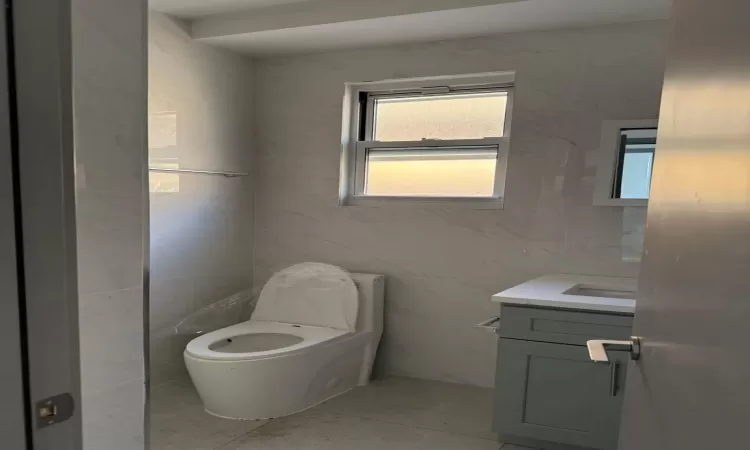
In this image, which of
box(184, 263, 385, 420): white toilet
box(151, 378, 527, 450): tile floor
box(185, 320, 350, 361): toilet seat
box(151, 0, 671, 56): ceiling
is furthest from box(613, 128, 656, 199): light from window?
box(185, 320, 350, 361): toilet seat

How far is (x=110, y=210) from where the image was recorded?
1.13 meters

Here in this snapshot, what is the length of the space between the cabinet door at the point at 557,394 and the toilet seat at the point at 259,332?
963 millimetres

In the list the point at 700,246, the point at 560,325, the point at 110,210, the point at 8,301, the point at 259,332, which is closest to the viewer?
the point at 8,301

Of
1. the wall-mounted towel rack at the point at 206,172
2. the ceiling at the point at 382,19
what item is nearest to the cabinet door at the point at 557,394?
the ceiling at the point at 382,19

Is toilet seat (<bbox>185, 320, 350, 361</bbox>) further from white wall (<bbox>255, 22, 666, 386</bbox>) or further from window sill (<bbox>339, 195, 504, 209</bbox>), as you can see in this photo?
window sill (<bbox>339, 195, 504, 209</bbox>)

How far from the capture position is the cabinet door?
2.08 metres

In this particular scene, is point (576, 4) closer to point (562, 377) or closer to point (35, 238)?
point (562, 377)

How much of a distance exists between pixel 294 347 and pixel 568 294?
1.29m

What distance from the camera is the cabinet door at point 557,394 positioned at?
2078 millimetres

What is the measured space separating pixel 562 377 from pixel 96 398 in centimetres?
171

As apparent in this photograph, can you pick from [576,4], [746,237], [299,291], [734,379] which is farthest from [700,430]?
[299,291]

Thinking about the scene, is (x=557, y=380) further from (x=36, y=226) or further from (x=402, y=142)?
(x=36, y=226)

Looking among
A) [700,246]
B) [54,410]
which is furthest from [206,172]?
[700,246]

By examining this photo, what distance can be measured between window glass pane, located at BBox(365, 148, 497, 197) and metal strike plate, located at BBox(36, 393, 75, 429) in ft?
8.90
